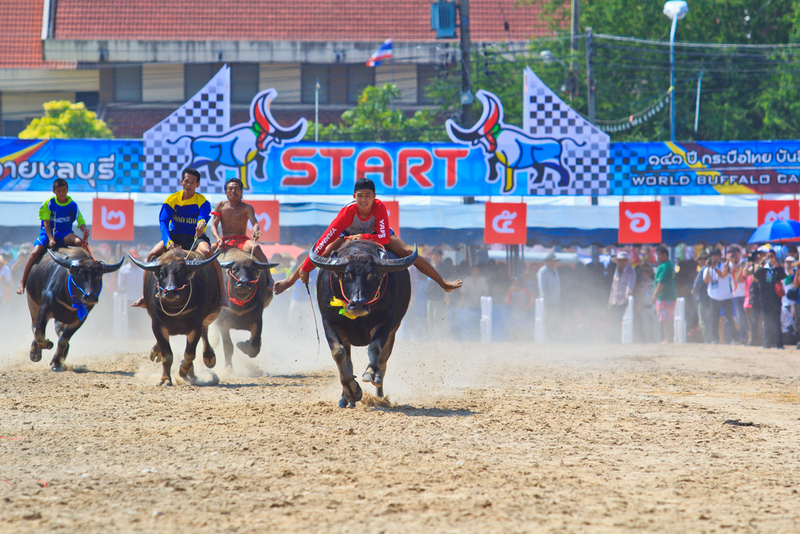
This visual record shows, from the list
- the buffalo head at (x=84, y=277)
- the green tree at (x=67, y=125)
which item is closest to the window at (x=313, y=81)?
the green tree at (x=67, y=125)

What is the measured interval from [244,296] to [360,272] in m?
3.93

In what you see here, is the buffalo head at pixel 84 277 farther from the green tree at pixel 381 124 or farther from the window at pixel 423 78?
the window at pixel 423 78

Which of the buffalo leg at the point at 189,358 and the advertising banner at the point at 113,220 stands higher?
the advertising banner at the point at 113,220

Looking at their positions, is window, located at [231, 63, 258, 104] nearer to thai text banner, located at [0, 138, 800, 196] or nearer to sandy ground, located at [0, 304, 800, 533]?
thai text banner, located at [0, 138, 800, 196]

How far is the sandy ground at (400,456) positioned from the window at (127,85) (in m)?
35.5

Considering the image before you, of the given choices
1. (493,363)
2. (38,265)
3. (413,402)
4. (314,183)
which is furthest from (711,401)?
(314,183)

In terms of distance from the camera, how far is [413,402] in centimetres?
862

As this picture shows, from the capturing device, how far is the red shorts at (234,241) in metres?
11.8

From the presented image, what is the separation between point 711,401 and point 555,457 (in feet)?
13.2

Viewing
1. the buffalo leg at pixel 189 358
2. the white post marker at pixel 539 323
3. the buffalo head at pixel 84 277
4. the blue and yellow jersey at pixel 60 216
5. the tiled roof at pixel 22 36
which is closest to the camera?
the buffalo leg at pixel 189 358

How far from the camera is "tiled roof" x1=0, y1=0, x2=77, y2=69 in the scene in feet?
144

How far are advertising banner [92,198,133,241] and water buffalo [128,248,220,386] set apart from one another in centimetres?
807

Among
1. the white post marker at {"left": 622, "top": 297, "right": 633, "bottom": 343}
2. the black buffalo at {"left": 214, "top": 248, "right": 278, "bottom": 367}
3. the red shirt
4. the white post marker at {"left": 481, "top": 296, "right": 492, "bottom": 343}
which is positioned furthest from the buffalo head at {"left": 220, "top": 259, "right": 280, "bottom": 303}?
the white post marker at {"left": 622, "top": 297, "right": 633, "bottom": 343}

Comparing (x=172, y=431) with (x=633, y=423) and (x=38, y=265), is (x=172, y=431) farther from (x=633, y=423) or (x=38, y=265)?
(x=38, y=265)
